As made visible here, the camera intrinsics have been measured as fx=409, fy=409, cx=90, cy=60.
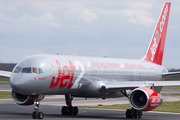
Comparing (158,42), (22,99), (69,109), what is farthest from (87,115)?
(158,42)

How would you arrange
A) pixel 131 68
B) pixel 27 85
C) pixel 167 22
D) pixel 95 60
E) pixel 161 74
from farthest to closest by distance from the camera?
1. pixel 167 22
2. pixel 161 74
3. pixel 131 68
4. pixel 95 60
5. pixel 27 85

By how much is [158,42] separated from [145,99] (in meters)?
13.7

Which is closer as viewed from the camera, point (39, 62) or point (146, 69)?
point (39, 62)

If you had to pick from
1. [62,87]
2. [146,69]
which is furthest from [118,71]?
[62,87]

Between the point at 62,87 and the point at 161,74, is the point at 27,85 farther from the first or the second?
the point at 161,74

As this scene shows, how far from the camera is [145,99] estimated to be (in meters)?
28.3

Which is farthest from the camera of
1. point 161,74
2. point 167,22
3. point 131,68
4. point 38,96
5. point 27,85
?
point 167,22

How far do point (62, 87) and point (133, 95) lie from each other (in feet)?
16.3

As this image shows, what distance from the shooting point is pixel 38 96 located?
2747 cm

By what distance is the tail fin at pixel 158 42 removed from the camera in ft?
132

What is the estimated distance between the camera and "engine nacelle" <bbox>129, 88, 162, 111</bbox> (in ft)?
89.9

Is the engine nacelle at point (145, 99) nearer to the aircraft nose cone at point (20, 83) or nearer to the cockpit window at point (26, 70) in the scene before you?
the cockpit window at point (26, 70)

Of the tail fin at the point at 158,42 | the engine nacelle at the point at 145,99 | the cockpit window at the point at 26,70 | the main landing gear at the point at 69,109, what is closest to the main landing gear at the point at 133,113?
the engine nacelle at the point at 145,99

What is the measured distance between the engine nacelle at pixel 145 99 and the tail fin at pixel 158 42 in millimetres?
11779
